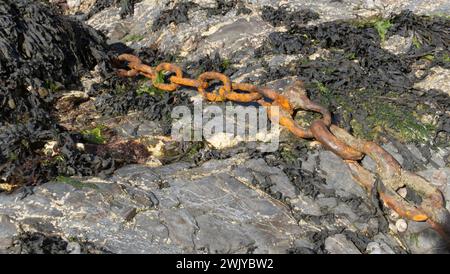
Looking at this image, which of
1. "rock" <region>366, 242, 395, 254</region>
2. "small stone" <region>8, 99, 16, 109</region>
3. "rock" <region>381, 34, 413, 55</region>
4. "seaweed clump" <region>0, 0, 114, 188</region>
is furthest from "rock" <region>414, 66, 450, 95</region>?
"small stone" <region>8, 99, 16, 109</region>

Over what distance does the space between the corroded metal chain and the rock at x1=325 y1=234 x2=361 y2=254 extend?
576 mm

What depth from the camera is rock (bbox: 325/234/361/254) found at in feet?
15.3

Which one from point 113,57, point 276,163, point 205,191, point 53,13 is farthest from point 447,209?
point 53,13

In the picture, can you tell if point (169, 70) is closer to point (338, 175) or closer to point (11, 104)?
point (11, 104)

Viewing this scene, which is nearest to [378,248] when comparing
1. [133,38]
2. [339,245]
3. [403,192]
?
[339,245]

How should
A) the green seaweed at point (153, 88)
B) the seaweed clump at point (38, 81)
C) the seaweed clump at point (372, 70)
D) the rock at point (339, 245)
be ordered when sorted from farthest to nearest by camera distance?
the green seaweed at point (153, 88), the seaweed clump at point (372, 70), the seaweed clump at point (38, 81), the rock at point (339, 245)

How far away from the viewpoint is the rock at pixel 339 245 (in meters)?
4.68

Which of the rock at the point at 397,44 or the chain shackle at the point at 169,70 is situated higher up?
the chain shackle at the point at 169,70

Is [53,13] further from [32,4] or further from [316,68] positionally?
[316,68]

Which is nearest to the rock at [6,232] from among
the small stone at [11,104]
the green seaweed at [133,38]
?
the small stone at [11,104]

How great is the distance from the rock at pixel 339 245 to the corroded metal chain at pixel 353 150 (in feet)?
1.89

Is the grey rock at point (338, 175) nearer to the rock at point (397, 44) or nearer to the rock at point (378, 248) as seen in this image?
the rock at point (378, 248)

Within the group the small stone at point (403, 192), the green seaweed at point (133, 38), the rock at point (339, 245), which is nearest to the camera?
the rock at point (339, 245)
